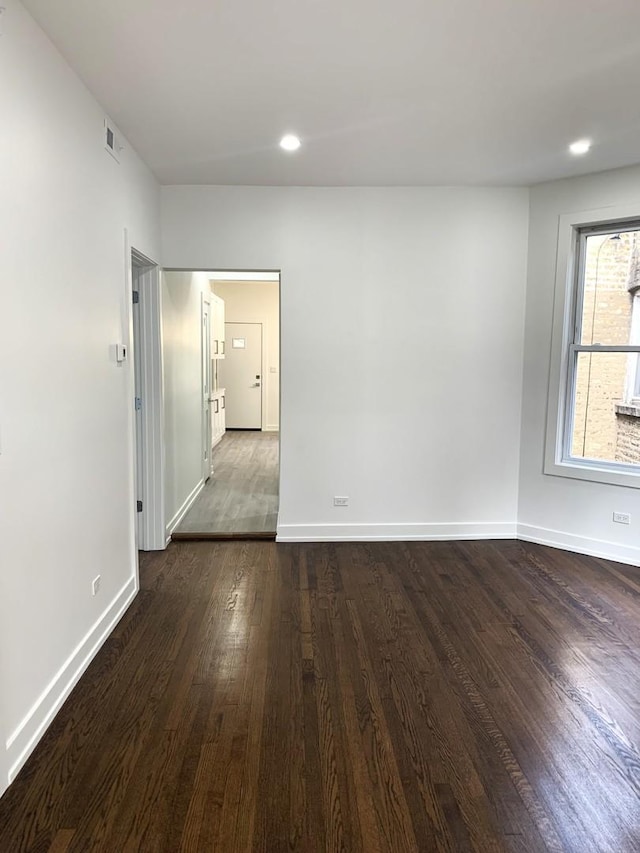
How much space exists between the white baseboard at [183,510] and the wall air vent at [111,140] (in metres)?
2.65

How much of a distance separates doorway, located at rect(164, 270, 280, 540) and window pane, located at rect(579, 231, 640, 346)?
2.52m

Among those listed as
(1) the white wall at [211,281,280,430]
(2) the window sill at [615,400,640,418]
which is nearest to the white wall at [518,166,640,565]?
(2) the window sill at [615,400,640,418]

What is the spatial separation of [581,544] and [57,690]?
11.7 feet

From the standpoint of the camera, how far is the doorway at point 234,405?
459cm

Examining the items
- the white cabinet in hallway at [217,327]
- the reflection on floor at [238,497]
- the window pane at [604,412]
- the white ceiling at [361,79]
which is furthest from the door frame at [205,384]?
the window pane at [604,412]

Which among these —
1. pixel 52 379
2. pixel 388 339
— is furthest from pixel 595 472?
pixel 52 379

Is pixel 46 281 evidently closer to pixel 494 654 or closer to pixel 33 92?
pixel 33 92

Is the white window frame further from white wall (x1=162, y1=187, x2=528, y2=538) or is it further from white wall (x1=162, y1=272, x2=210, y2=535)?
white wall (x1=162, y1=272, x2=210, y2=535)

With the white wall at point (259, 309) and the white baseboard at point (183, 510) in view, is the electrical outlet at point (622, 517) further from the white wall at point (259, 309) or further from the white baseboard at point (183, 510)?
the white wall at point (259, 309)

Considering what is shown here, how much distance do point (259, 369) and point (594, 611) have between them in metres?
8.04

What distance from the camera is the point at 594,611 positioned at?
3.15 meters

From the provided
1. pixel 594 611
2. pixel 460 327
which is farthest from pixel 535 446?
pixel 594 611

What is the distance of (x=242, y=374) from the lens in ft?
33.9

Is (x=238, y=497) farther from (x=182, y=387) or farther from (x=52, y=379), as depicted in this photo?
(x=52, y=379)
